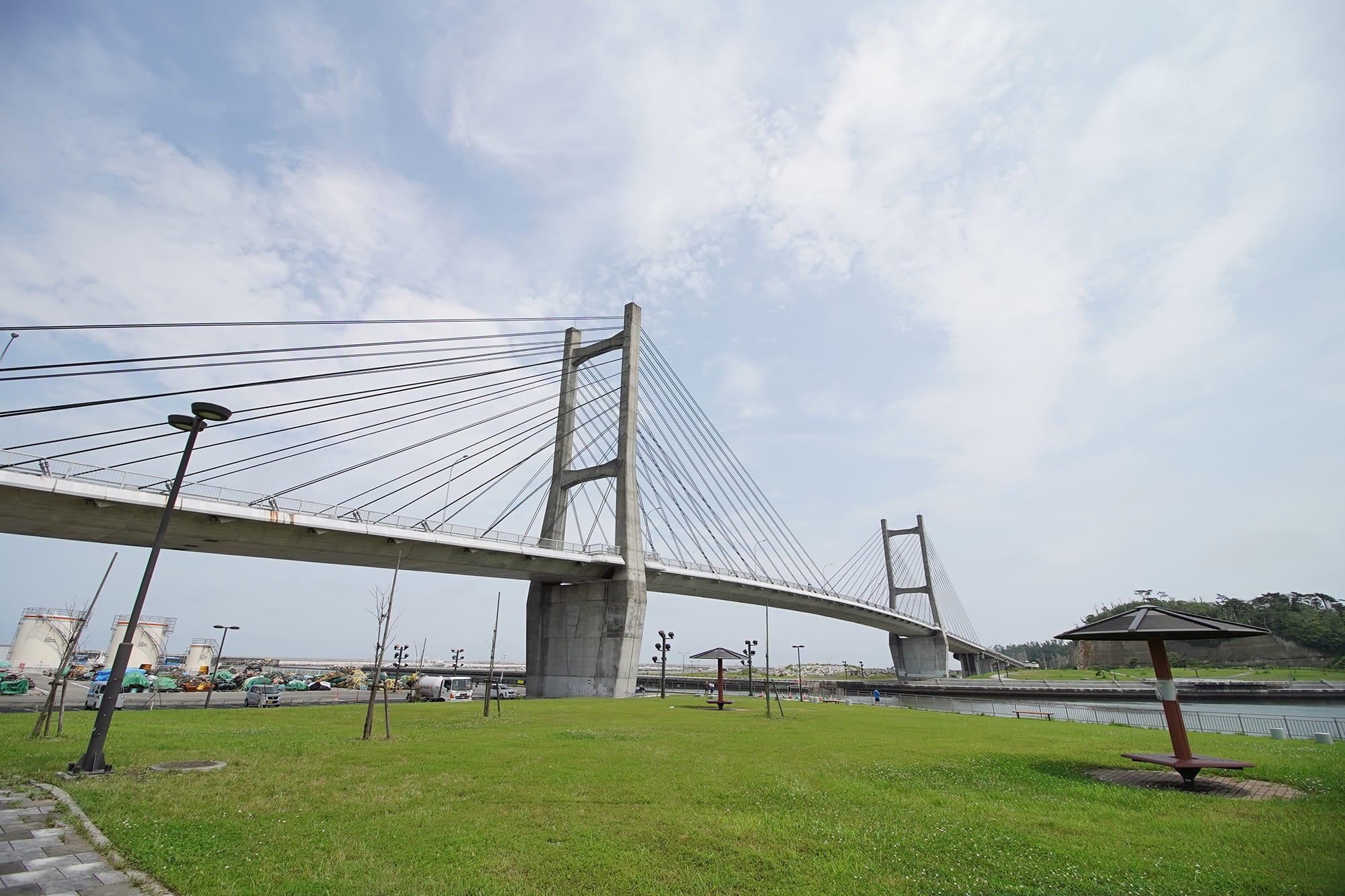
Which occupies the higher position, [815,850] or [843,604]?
[843,604]

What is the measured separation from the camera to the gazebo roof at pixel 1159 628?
1124 centimetres

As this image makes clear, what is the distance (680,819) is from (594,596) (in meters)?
35.2

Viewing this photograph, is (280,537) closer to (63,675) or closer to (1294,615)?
(63,675)

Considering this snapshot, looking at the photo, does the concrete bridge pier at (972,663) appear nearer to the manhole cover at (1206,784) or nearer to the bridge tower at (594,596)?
the bridge tower at (594,596)

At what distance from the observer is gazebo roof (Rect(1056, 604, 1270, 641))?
11242 millimetres

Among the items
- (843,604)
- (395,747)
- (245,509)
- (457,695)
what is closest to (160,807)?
(395,747)

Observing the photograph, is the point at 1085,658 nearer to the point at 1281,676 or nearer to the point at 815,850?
the point at 1281,676

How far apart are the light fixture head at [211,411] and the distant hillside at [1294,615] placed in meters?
77.4

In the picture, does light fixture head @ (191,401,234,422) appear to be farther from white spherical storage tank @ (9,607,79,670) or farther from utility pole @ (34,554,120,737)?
white spherical storage tank @ (9,607,79,670)

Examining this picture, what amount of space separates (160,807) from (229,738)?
304 inches

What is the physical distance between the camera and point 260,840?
22.3 ft

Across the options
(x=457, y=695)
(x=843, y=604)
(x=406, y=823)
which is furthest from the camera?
(x=843, y=604)

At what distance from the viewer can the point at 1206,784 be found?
10062 millimetres

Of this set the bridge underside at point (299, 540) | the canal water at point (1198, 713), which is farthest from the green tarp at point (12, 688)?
the canal water at point (1198, 713)
